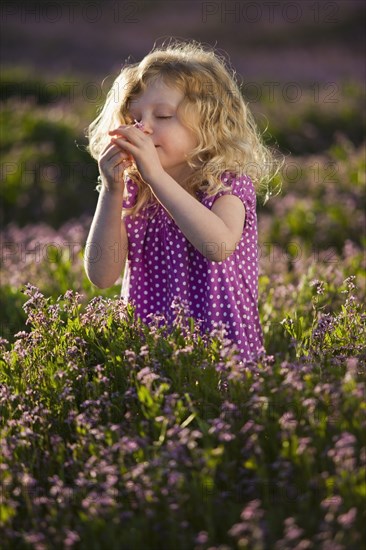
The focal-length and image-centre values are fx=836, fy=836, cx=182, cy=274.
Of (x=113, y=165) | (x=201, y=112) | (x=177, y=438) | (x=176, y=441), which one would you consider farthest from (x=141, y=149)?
(x=176, y=441)

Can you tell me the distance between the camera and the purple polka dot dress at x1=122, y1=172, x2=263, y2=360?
166 inches

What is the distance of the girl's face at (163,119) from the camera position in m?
4.14

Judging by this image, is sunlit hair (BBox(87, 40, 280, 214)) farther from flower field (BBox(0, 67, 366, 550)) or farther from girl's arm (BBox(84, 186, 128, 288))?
flower field (BBox(0, 67, 366, 550))

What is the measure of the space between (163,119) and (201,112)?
208 millimetres

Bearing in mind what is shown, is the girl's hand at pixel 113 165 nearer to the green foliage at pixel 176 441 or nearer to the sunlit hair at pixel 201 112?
the sunlit hair at pixel 201 112

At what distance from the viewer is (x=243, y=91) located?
52.7ft

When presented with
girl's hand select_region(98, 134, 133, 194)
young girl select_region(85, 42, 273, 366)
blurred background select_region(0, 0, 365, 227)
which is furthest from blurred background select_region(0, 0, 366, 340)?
girl's hand select_region(98, 134, 133, 194)

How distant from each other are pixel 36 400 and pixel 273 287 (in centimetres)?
274

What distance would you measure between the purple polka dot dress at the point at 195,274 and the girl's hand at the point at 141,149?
420 millimetres

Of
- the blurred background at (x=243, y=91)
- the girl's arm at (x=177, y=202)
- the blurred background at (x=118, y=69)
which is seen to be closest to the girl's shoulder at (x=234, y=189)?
the girl's arm at (x=177, y=202)

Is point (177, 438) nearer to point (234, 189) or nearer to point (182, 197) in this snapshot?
point (182, 197)

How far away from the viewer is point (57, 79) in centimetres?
1625

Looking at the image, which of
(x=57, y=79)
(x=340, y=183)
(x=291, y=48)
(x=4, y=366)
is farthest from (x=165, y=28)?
(x=4, y=366)

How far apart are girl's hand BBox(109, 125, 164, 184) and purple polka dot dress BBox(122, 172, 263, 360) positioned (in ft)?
1.38
